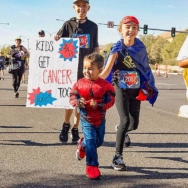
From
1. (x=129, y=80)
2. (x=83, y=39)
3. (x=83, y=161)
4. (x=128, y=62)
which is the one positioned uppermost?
(x=83, y=39)

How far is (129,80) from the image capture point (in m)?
4.94

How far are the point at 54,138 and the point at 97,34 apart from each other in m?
1.78

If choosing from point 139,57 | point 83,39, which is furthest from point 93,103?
point 83,39

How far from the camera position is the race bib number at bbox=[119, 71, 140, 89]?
4923mm

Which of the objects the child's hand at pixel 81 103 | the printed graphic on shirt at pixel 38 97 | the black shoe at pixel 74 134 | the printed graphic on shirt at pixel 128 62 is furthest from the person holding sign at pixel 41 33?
the child's hand at pixel 81 103

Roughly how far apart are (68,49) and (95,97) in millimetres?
1551

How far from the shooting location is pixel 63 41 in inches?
229

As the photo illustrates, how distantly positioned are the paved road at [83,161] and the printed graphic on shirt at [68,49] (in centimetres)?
127

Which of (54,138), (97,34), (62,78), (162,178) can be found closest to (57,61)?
(62,78)

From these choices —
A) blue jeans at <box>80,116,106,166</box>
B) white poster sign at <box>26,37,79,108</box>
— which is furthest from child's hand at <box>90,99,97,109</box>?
white poster sign at <box>26,37,79,108</box>

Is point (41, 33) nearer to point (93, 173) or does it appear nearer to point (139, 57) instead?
point (139, 57)

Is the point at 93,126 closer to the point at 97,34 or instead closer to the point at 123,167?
the point at 123,167

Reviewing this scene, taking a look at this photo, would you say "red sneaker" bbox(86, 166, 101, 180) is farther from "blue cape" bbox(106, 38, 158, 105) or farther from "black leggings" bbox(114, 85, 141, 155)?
"blue cape" bbox(106, 38, 158, 105)

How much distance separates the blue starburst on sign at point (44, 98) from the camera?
5.80 meters
